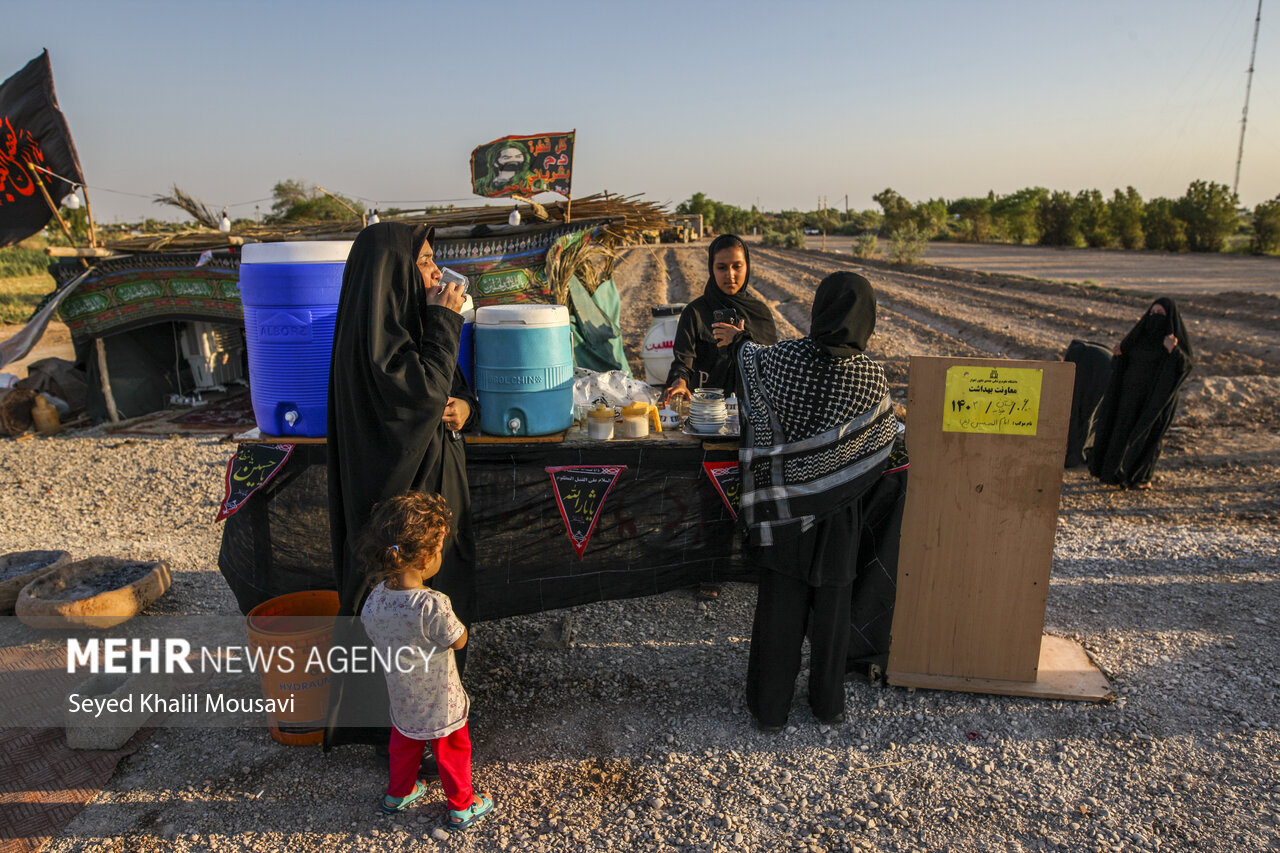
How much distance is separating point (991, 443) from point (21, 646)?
460 cm

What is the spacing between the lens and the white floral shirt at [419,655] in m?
2.26

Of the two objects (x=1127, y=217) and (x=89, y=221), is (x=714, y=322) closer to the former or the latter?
(x=89, y=221)

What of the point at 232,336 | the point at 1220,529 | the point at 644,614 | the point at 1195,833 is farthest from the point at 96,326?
the point at 1220,529

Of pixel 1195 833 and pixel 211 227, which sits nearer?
pixel 1195 833

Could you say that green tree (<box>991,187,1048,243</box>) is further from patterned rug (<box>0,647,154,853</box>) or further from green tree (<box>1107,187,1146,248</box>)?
patterned rug (<box>0,647,154,853</box>)

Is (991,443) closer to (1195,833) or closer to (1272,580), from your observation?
(1195,833)

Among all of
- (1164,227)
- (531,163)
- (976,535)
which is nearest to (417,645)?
(976,535)

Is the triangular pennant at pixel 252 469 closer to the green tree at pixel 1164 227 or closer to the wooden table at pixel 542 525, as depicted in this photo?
the wooden table at pixel 542 525

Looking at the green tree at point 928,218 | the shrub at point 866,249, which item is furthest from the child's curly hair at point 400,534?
the green tree at point 928,218

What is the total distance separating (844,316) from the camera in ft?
8.14

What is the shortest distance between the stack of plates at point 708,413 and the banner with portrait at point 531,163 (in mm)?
3694

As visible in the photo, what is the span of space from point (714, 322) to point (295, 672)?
2537 millimetres

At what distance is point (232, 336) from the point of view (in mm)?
9867

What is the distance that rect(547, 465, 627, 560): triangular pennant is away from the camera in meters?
3.04
